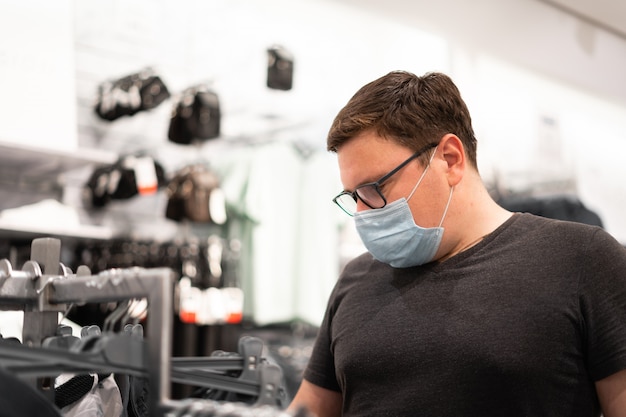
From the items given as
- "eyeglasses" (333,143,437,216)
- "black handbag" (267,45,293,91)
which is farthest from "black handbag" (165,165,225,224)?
"eyeglasses" (333,143,437,216)

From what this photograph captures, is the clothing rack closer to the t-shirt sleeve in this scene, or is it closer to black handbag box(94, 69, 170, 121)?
the t-shirt sleeve

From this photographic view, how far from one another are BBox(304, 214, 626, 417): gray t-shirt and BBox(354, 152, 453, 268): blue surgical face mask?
5 cm

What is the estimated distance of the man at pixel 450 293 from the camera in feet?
5.56

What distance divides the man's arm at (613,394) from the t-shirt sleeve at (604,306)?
17mm

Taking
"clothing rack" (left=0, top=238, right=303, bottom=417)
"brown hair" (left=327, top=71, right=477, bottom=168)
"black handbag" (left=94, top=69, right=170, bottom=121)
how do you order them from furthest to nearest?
1. "black handbag" (left=94, top=69, right=170, bottom=121)
2. "brown hair" (left=327, top=71, right=477, bottom=168)
3. "clothing rack" (left=0, top=238, right=303, bottom=417)

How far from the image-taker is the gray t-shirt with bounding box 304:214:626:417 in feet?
5.54

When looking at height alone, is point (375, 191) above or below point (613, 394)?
above

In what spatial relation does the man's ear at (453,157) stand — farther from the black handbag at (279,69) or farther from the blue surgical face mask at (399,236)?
the black handbag at (279,69)

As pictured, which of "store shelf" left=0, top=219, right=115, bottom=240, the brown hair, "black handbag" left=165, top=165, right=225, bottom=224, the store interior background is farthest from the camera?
the store interior background

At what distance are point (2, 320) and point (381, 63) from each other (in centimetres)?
291

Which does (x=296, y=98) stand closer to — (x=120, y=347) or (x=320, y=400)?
(x=320, y=400)

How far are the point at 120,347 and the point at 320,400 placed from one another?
0.91m

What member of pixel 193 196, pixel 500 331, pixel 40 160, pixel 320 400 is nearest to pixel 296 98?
pixel 193 196

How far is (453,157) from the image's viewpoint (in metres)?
1.90
